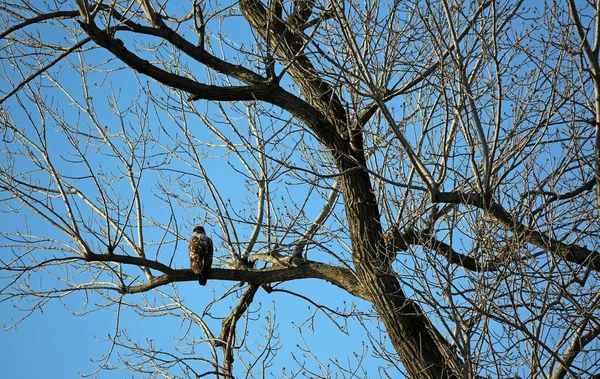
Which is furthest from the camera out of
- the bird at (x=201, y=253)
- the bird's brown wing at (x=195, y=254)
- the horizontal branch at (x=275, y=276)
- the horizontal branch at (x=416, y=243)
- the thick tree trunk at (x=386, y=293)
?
the bird's brown wing at (x=195, y=254)

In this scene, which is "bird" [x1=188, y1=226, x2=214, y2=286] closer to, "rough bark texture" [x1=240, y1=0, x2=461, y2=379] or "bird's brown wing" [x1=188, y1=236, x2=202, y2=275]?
"bird's brown wing" [x1=188, y1=236, x2=202, y2=275]

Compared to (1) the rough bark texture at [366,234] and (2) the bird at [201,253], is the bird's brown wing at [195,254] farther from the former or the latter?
(1) the rough bark texture at [366,234]

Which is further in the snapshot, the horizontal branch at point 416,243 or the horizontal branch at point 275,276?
the horizontal branch at point 275,276

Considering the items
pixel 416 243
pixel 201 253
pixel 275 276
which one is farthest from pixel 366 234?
pixel 201 253

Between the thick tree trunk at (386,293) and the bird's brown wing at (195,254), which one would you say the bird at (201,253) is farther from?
the thick tree trunk at (386,293)

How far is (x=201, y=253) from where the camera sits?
6.91 meters

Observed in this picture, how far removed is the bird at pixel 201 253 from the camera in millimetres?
6379

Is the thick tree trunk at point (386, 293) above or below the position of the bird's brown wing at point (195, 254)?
below

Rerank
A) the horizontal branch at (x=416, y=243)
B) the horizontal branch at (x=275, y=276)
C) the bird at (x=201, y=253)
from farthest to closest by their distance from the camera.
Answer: the bird at (x=201, y=253) < the horizontal branch at (x=275, y=276) < the horizontal branch at (x=416, y=243)

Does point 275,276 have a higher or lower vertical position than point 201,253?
lower

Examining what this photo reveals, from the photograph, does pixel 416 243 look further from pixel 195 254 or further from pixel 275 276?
pixel 195 254

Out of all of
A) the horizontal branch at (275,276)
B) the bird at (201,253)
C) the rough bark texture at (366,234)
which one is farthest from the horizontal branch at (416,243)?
the bird at (201,253)

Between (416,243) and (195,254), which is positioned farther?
(195,254)

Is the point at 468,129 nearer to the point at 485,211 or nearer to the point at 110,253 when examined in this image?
the point at 485,211
